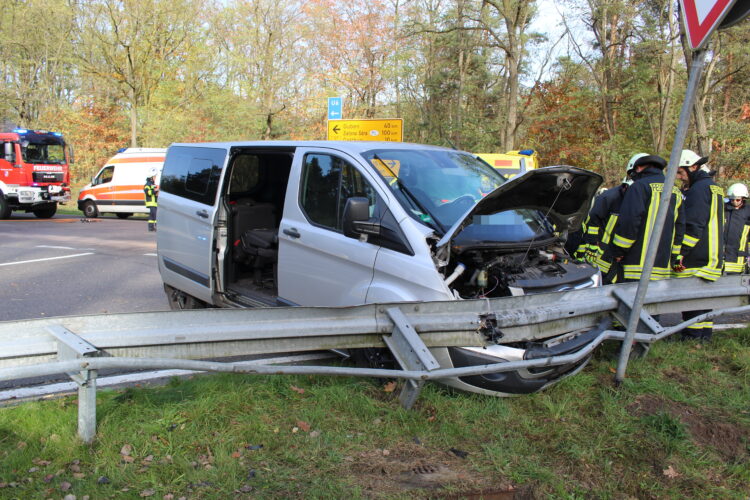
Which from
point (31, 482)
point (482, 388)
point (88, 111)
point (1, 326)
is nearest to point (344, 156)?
point (482, 388)

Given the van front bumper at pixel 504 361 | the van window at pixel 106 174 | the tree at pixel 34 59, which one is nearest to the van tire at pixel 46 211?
the van window at pixel 106 174

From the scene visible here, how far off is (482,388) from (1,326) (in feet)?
8.62

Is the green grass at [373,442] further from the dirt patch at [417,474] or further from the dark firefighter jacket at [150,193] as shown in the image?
the dark firefighter jacket at [150,193]

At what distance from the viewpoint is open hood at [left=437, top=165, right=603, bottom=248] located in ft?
11.6

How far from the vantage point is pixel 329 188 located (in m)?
4.41

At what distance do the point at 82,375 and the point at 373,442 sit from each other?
1509 millimetres

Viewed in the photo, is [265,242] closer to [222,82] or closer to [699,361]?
[699,361]

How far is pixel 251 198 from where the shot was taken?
6082 mm

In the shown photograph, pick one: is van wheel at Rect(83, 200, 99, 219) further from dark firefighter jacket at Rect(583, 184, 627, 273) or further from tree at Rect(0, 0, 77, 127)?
dark firefighter jacket at Rect(583, 184, 627, 273)

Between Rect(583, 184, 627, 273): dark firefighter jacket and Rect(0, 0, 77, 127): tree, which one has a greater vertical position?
Rect(0, 0, 77, 127): tree

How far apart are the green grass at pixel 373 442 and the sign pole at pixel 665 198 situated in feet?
1.00

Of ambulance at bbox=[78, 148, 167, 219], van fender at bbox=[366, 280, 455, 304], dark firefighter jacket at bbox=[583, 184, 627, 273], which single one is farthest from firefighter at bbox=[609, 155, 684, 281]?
ambulance at bbox=[78, 148, 167, 219]

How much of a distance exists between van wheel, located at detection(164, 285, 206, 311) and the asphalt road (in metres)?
0.30

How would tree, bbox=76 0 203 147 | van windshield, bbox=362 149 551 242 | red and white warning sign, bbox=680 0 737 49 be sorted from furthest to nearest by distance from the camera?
tree, bbox=76 0 203 147 → van windshield, bbox=362 149 551 242 → red and white warning sign, bbox=680 0 737 49
